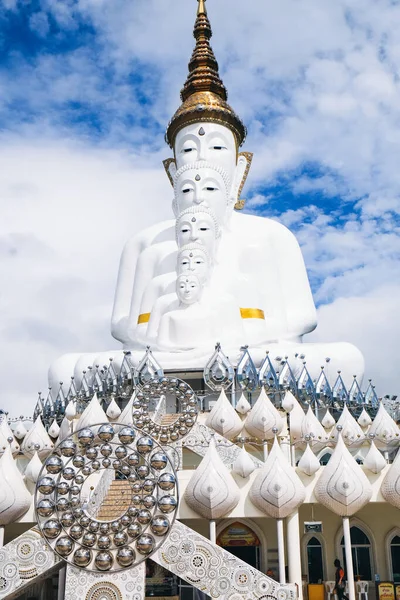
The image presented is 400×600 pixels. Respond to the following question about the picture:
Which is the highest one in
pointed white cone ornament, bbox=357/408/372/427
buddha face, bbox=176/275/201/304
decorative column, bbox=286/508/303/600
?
buddha face, bbox=176/275/201/304

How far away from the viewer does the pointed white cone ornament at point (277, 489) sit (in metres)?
11.6

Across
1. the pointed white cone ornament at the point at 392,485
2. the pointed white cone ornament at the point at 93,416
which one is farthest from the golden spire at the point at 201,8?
the pointed white cone ornament at the point at 392,485

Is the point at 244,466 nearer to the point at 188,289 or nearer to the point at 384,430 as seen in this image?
the point at 384,430

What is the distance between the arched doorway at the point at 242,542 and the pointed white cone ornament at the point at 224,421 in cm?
223

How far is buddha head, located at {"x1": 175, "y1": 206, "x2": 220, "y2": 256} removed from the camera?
22844 mm

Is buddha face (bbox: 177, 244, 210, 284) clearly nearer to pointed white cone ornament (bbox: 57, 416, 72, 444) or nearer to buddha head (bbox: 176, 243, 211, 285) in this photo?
buddha head (bbox: 176, 243, 211, 285)

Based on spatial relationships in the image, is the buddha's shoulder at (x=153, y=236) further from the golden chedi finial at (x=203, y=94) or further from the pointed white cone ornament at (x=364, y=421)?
the pointed white cone ornament at (x=364, y=421)

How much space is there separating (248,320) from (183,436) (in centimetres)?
898

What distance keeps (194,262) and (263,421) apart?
25.5 feet

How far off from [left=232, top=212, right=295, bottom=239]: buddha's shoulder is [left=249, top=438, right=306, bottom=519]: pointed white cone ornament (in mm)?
14485

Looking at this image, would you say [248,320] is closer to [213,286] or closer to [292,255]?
[213,286]

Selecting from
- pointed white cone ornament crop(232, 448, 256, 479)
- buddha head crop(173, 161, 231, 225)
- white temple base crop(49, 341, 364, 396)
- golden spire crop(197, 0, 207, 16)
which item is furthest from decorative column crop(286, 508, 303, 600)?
golden spire crop(197, 0, 207, 16)

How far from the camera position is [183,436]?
14.6 m

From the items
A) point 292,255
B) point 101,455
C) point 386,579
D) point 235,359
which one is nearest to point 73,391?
point 235,359
